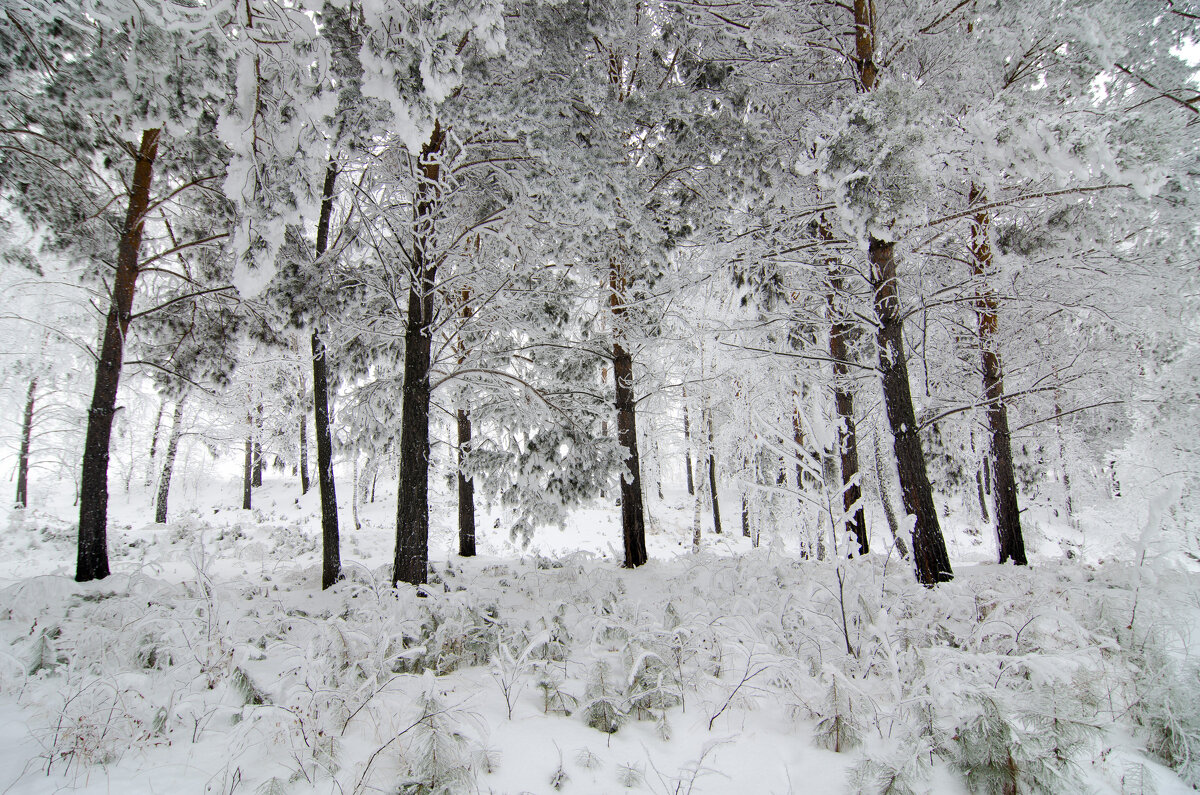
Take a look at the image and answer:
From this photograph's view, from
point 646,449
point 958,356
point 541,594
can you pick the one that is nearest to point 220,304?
point 541,594

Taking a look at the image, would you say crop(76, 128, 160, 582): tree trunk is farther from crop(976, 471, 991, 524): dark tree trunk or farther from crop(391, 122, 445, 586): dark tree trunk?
crop(976, 471, 991, 524): dark tree trunk

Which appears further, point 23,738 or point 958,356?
point 958,356

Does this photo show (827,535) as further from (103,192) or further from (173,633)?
(103,192)

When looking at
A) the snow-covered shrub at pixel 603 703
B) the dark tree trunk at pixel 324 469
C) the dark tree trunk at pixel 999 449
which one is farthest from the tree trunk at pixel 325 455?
the dark tree trunk at pixel 999 449

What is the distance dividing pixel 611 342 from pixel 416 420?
3.51m

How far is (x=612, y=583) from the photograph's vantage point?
21.7ft

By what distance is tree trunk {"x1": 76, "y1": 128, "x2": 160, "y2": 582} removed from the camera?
22.6 ft

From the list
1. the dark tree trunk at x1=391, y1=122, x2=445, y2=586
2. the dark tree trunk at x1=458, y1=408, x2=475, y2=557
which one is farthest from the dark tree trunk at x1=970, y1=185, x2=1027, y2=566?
the dark tree trunk at x1=458, y1=408, x2=475, y2=557

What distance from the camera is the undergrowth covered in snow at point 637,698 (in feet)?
8.06

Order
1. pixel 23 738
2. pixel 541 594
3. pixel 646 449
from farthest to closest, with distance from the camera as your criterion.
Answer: pixel 646 449 → pixel 541 594 → pixel 23 738

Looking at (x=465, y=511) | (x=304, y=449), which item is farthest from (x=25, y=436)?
(x=465, y=511)

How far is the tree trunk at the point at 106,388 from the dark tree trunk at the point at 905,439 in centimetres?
985

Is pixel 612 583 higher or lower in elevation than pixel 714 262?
lower

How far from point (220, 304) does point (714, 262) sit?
7842 millimetres
